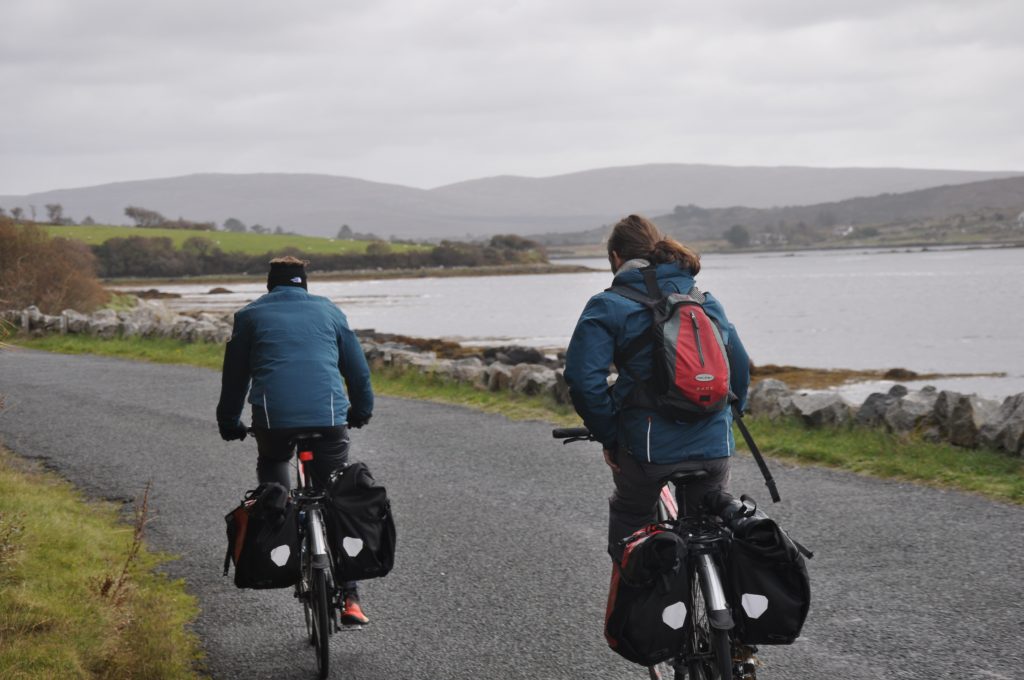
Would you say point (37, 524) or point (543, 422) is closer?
point (37, 524)

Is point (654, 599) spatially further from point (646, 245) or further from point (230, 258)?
point (230, 258)

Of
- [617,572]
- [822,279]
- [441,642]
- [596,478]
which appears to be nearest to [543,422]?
[596,478]

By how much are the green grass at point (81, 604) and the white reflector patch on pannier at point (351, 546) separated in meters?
1.05

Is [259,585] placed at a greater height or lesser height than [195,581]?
greater

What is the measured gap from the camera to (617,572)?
387 centimetres

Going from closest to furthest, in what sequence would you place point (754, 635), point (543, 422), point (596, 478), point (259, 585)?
point (754, 635) < point (259, 585) < point (596, 478) < point (543, 422)

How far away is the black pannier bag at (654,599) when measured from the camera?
361 cm

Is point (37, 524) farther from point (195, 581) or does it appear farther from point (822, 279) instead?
point (822, 279)

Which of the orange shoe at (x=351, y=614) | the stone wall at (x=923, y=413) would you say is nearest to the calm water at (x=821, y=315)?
the stone wall at (x=923, y=413)

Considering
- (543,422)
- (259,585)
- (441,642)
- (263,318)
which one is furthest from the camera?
(543,422)

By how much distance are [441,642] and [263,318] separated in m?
1.92

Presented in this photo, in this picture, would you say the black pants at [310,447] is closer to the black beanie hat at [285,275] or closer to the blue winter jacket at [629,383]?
the black beanie hat at [285,275]

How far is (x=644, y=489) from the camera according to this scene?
4.10 meters

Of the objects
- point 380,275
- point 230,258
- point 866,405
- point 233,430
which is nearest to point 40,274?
point 866,405
